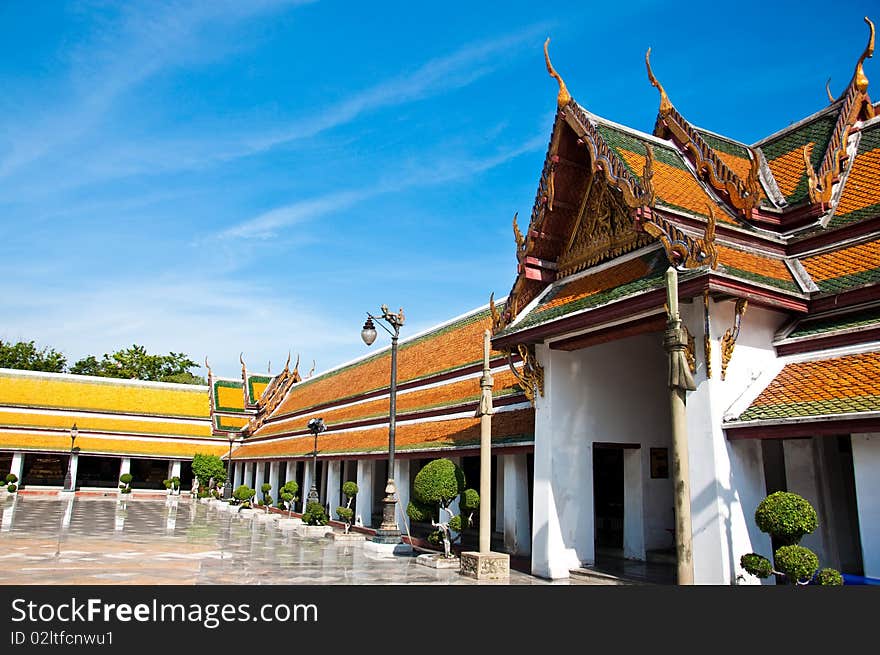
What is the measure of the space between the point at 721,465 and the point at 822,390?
1.55 metres

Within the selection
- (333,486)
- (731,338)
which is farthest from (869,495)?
(333,486)

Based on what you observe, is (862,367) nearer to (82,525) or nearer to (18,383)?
(82,525)

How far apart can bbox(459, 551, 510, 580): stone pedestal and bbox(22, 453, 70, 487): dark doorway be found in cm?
4160

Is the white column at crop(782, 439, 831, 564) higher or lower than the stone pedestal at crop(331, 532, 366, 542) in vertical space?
higher

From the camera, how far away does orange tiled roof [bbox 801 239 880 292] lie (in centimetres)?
939

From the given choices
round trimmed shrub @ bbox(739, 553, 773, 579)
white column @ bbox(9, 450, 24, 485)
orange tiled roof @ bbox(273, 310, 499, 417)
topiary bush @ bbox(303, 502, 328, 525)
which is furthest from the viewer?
white column @ bbox(9, 450, 24, 485)

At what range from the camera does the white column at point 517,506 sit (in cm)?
1416

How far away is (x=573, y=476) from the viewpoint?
1190 cm

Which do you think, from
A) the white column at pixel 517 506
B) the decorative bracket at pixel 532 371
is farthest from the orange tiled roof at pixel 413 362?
the decorative bracket at pixel 532 371

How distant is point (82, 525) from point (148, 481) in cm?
2653

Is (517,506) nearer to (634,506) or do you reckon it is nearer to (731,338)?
(634,506)

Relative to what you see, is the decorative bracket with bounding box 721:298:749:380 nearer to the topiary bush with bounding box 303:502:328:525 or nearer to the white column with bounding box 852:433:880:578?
the white column with bounding box 852:433:880:578

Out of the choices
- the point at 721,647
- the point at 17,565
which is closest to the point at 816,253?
the point at 721,647

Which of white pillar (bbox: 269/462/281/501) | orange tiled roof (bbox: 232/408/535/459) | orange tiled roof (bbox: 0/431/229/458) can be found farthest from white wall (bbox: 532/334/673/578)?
orange tiled roof (bbox: 0/431/229/458)
